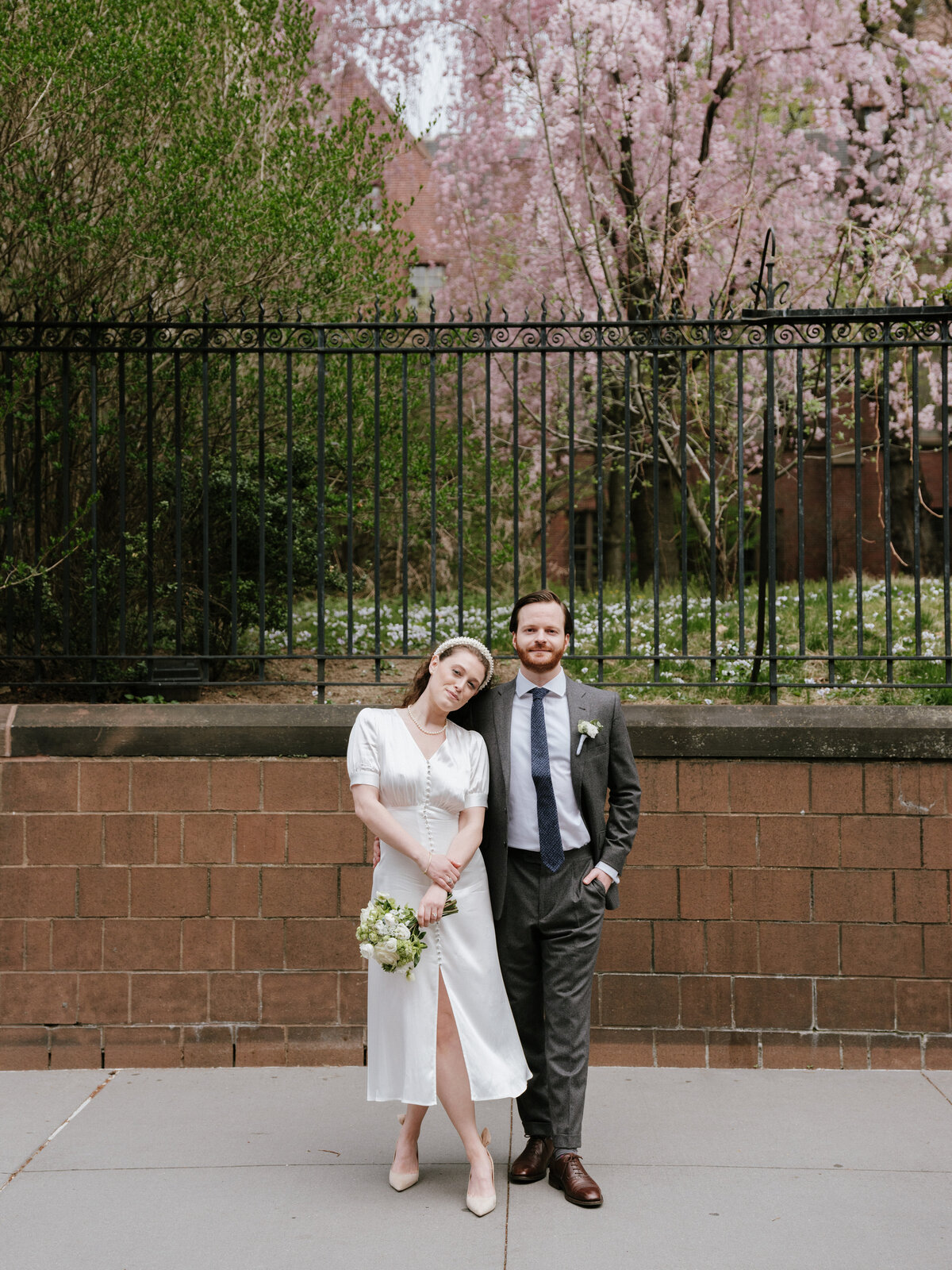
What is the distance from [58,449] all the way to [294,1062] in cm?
331

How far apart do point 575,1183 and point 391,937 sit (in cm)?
101

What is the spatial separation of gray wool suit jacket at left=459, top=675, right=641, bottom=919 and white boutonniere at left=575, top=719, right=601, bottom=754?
0.05 feet

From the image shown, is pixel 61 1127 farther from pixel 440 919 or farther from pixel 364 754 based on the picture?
pixel 364 754

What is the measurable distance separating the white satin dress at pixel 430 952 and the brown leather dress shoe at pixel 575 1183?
31 cm

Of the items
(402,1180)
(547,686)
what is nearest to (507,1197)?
(402,1180)

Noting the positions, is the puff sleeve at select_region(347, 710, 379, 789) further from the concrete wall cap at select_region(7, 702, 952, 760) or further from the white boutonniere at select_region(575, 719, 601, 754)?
the concrete wall cap at select_region(7, 702, 952, 760)

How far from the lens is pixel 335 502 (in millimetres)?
7223

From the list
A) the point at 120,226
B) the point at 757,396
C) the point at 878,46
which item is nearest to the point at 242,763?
the point at 120,226

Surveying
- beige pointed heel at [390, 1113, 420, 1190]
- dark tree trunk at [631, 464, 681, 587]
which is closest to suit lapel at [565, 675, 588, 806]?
beige pointed heel at [390, 1113, 420, 1190]

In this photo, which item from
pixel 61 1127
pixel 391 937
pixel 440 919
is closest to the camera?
pixel 391 937

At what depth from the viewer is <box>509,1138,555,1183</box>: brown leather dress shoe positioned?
12.7 ft

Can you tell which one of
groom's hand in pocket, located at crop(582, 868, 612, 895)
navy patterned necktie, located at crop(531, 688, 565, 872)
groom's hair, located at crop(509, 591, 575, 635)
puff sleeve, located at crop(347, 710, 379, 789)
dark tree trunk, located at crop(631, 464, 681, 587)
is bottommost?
groom's hand in pocket, located at crop(582, 868, 612, 895)

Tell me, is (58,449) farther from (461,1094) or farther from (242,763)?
(461,1094)

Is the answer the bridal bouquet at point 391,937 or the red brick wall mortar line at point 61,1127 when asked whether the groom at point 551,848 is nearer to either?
the bridal bouquet at point 391,937
